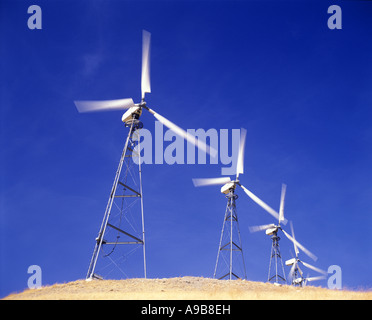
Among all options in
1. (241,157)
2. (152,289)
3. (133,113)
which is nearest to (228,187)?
(241,157)

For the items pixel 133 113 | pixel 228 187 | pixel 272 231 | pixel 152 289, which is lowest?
pixel 152 289

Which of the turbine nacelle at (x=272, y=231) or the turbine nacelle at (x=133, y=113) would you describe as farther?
the turbine nacelle at (x=272, y=231)

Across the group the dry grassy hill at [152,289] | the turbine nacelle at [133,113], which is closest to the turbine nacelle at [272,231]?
the dry grassy hill at [152,289]

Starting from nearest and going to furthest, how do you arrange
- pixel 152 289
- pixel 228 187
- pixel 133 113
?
pixel 152 289 < pixel 133 113 < pixel 228 187

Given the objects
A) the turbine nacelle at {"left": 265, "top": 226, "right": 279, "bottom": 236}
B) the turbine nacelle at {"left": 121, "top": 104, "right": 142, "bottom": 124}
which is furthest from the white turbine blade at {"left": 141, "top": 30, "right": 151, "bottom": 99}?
the turbine nacelle at {"left": 265, "top": 226, "right": 279, "bottom": 236}

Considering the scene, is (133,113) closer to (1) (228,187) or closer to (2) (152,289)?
(2) (152,289)

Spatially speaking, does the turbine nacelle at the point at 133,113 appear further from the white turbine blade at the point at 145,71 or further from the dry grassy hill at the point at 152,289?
the dry grassy hill at the point at 152,289

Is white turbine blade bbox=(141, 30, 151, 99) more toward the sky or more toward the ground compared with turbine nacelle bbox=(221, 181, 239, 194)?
more toward the sky

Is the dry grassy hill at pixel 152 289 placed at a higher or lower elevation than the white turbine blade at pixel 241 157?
lower

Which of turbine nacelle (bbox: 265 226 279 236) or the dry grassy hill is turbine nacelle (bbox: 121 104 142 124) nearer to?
the dry grassy hill

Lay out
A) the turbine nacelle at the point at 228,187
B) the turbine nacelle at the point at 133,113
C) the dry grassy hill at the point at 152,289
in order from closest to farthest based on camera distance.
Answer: the dry grassy hill at the point at 152,289, the turbine nacelle at the point at 133,113, the turbine nacelle at the point at 228,187

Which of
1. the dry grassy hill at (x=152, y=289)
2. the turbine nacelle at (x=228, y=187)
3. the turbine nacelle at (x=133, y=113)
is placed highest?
the turbine nacelle at (x=133, y=113)
